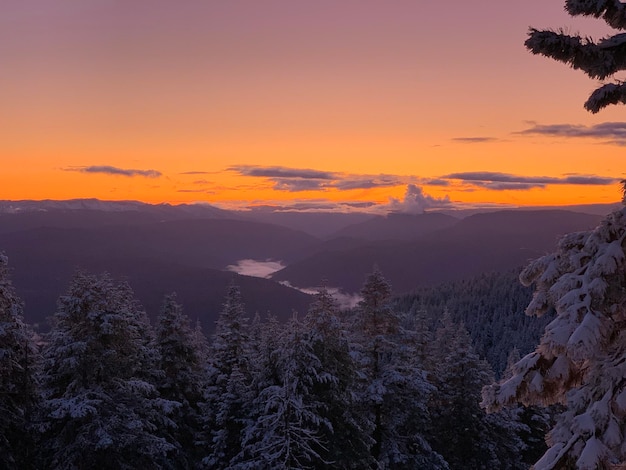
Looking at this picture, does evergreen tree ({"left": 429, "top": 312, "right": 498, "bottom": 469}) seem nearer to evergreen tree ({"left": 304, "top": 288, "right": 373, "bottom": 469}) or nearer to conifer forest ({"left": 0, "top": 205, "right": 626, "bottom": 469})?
conifer forest ({"left": 0, "top": 205, "right": 626, "bottom": 469})

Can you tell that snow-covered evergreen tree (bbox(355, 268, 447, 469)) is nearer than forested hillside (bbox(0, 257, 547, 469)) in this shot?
No

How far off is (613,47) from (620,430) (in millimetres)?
4783

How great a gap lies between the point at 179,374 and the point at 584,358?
24.3m

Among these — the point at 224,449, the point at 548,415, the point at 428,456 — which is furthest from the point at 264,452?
the point at 548,415

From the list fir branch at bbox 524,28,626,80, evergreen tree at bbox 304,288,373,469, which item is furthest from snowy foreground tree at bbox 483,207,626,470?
evergreen tree at bbox 304,288,373,469

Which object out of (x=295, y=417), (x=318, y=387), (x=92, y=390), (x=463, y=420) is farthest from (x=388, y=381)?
(x=92, y=390)

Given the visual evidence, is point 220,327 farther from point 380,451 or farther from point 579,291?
point 579,291

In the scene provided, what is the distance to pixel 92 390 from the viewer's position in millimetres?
17250

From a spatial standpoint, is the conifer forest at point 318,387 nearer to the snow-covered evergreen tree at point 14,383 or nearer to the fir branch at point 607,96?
the snow-covered evergreen tree at point 14,383

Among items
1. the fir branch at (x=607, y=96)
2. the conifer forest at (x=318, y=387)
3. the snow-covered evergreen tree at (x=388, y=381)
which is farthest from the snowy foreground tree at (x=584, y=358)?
the snow-covered evergreen tree at (x=388, y=381)

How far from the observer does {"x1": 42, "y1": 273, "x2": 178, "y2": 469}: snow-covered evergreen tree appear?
16.8m

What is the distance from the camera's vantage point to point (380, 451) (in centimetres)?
2311

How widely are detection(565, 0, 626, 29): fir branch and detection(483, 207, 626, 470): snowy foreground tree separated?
97.6 inches

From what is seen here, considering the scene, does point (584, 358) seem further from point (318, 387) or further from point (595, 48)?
point (318, 387)
